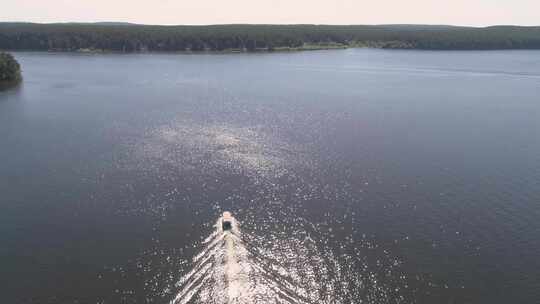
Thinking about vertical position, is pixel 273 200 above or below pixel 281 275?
above

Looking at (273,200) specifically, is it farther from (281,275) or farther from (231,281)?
(231,281)

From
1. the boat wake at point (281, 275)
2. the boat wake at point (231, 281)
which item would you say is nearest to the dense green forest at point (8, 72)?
the boat wake at point (231, 281)

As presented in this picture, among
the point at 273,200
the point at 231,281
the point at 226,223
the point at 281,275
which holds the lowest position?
the point at 281,275

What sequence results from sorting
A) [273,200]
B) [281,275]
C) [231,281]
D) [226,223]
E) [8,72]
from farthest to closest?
[8,72] < [273,200] < [226,223] < [281,275] < [231,281]

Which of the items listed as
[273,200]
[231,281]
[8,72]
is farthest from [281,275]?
[8,72]

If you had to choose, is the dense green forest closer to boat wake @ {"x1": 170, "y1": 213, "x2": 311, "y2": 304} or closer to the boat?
the boat

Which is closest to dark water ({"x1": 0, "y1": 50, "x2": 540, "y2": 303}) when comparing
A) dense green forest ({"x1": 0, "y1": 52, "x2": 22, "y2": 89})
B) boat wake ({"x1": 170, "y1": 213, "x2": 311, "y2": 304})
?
boat wake ({"x1": 170, "y1": 213, "x2": 311, "y2": 304})

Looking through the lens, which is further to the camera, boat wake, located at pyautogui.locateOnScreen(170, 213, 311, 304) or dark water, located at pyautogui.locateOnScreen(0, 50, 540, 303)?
dark water, located at pyautogui.locateOnScreen(0, 50, 540, 303)
